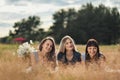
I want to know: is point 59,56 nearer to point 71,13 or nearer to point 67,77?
point 67,77

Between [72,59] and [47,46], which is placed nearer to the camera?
[47,46]

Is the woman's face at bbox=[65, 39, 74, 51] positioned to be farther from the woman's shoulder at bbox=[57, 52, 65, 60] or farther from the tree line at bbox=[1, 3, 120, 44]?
the tree line at bbox=[1, 3, 120, 44]

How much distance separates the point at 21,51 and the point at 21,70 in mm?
3384

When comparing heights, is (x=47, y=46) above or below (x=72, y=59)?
above

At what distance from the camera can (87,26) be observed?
2509 inches

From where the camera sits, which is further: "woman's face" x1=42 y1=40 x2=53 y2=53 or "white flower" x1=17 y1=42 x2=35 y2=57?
"white flower" x1=17 y1=42 x2=35 y2=57

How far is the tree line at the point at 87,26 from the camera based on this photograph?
60.7 metres

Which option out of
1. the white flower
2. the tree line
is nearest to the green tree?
the tree line

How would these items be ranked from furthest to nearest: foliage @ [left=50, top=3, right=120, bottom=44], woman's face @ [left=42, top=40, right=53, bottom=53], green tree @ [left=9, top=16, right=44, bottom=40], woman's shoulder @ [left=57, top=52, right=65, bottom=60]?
green tree @ [left=9, top=16, right=44, bottom=40]
foliage @ [left=50, top=3, right=120, bottom=44]
woman's shoulder @ [left=57, top=52, right=65, bottom=60]
woman's face @ [left=42, top=40, right=53, bottom=53]

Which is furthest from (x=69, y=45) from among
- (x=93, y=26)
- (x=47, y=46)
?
(x=93, y=26)

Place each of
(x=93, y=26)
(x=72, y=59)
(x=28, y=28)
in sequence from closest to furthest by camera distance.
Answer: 1. (x=72, y=59)
2. (x=93, y=26)
3. (x=28, y=28)

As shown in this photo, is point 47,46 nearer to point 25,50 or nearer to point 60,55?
point 60,55

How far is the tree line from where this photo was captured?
60.7 metres

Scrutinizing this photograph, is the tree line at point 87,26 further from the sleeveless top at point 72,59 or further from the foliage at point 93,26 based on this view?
the sleeveless top at point 72,59
